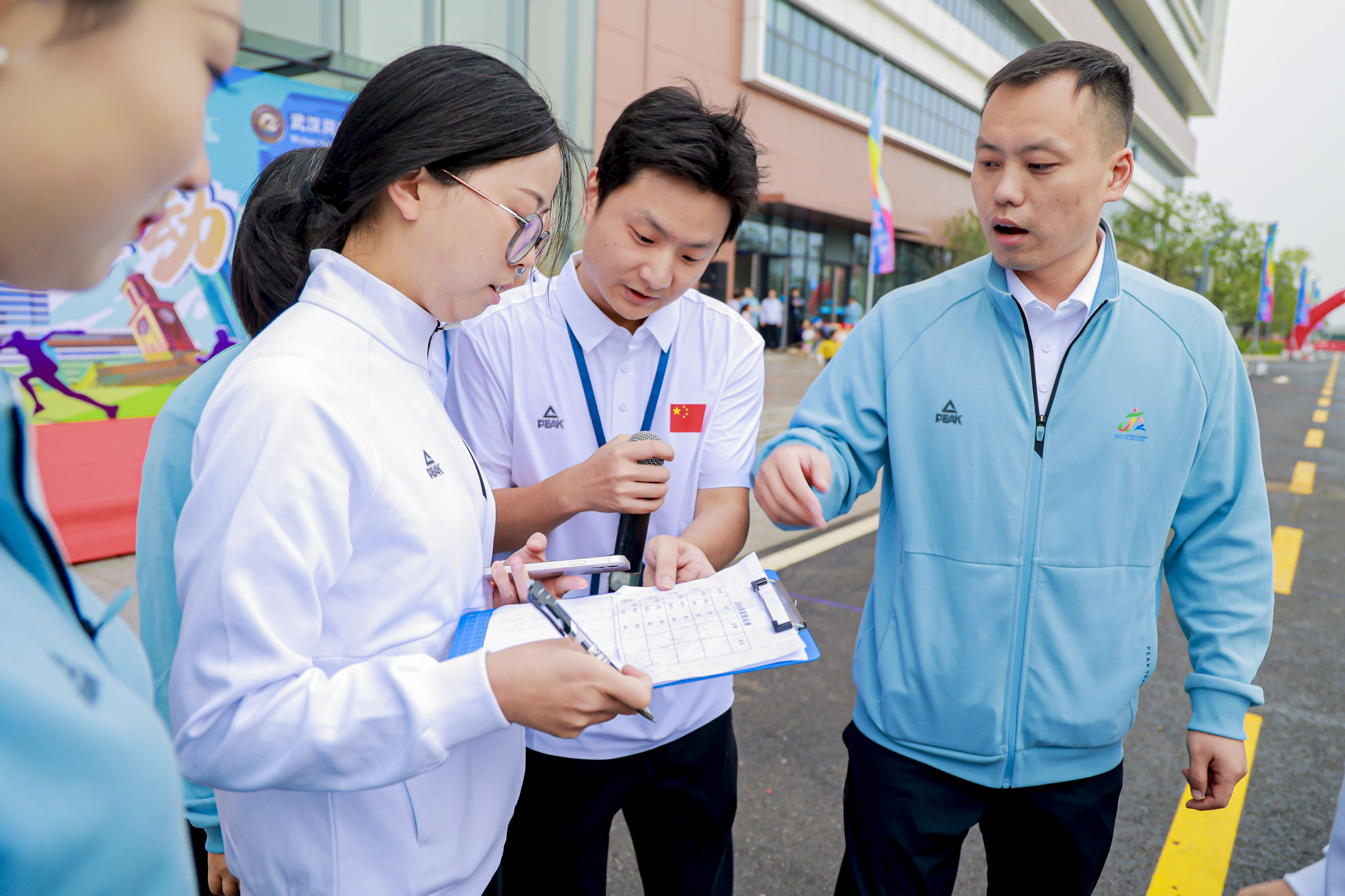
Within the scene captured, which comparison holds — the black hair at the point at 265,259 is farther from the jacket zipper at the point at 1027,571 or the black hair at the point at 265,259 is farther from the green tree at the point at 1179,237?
the green tree at the point at 1179,237

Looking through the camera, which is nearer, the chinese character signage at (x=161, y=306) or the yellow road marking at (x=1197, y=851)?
the yellow road marking at (x=1197, y=851)

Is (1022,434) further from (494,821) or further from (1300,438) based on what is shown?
(1300,438)

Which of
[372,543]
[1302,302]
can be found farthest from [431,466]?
[1302,302]

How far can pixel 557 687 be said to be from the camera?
3.45 feet

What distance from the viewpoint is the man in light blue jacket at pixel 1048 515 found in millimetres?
1621

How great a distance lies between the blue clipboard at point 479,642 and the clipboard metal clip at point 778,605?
2 centimetres

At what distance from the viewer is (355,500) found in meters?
1.07

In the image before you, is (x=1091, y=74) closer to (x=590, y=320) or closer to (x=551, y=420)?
(x=590, y=320)

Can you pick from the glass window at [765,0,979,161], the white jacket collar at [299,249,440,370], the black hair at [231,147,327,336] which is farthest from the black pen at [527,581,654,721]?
the glass window at [765,0,979,161]

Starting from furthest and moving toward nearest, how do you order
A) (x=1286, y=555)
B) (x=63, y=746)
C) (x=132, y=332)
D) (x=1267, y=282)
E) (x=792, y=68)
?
(x=1267, y=282) < (x=792, y=68) < (x=1286, y=555) < (x=132, y=332) < (x=63, y=746)

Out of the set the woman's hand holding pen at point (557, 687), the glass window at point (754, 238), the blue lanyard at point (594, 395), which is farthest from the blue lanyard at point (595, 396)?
the glass window at point (754, 238)

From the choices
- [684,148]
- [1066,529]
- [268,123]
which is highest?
[268,123]

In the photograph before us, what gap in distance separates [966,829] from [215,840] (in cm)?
155

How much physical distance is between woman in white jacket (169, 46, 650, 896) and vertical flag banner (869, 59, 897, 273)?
37.1ft
